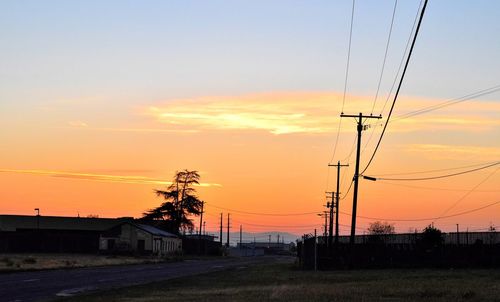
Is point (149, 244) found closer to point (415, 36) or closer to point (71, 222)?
point (71, 222)

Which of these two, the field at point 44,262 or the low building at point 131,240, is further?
the low building at point 131,240

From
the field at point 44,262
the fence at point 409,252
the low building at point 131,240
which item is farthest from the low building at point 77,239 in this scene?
the fence at point 409,252

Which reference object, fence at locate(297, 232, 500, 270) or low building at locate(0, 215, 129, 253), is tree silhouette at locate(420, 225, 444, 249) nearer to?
fence at locate(297, 232, 500, 270)

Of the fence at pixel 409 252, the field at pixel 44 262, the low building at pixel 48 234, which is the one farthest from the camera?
the low building at pixel 48 234

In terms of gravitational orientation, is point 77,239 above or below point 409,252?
below

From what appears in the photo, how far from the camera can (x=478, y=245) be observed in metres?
45.3

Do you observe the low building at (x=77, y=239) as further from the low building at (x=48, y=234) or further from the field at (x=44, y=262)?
the field at (x=44, y=262)

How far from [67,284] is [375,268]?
71.2ft

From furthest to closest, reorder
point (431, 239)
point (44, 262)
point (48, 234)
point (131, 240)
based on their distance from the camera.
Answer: point (131, 240)
point (48, 234)
point (44, 262)
point (431, 239)

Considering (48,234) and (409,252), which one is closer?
(409,252)

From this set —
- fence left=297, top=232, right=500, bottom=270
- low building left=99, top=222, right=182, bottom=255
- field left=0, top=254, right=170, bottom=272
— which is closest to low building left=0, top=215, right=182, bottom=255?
low building left=99, top=222, right=182, bottom=255

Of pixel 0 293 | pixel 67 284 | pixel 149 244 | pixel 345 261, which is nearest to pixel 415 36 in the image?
pixel 0 293

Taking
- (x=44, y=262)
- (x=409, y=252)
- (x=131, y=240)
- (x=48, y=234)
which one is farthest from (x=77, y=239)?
(x=409, y=252)

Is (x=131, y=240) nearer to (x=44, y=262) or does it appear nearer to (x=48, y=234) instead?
(x=48, y=234)
